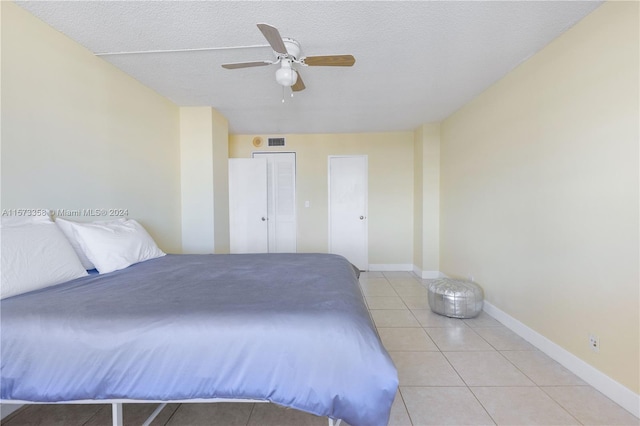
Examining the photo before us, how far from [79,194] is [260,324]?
6.38 feet

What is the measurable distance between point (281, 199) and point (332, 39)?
3067 mm

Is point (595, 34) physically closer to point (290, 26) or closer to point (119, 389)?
point (290, 26)

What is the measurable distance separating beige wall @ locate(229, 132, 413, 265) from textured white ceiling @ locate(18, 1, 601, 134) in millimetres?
1520

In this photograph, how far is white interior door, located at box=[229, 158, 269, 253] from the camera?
4.33 metres

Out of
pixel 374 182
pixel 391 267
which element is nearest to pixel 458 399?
pixel 391 267

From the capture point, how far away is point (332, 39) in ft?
6.52

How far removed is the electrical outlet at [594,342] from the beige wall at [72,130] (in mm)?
3689

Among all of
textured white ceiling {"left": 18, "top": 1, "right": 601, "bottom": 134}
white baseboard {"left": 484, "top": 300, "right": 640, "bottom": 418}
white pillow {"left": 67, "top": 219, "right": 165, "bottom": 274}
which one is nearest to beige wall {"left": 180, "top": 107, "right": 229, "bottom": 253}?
textured white ceiling {"left": 18, "top": 1, "right": 601, "bottom": 134}

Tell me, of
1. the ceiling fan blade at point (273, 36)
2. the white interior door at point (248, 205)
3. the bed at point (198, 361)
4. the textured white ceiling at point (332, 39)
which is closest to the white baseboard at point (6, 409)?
the bed at point (198, 361)

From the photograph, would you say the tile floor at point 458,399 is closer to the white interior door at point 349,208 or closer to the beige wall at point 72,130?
the beige wall at point 72,130

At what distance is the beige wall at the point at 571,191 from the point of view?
154 centimetres

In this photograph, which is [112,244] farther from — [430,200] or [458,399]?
[430,200]

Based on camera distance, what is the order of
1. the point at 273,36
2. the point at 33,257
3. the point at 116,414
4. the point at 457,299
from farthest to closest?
the point at 457,299 → the point at 273,36 → the point at 33,257 → the point at 116,414

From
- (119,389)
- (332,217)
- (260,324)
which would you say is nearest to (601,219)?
(260,324)
